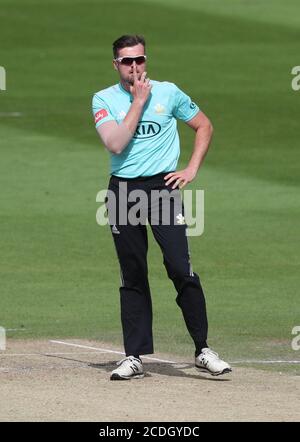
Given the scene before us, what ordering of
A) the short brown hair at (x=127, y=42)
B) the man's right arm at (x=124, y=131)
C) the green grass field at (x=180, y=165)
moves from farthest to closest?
the green grass field at (x=180, y=165)
the short brown hair at (x=127, y=42)
the man's right arm at (x=124, y=131)

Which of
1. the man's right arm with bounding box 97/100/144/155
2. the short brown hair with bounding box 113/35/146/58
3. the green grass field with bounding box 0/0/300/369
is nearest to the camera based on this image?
the man's right arm with bounding box 97/100/144/155

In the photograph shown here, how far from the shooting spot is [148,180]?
1022 cm

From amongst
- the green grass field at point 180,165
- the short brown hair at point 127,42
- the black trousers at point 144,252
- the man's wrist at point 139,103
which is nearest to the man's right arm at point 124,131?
the man's wrist at point 139,103

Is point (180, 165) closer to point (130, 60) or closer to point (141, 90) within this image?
point (130, 60)

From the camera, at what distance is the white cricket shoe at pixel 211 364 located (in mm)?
10164

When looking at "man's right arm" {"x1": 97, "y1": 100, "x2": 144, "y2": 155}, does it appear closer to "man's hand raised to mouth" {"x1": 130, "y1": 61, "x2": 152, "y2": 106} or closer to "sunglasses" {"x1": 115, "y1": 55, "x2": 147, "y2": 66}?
"man's hand raised to mouth" {"x1": 130, "y1": 61, "x2": 152, "y2": 106}

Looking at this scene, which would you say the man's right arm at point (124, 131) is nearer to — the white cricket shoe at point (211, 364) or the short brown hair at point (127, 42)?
the short brown hair at point (127, 42)

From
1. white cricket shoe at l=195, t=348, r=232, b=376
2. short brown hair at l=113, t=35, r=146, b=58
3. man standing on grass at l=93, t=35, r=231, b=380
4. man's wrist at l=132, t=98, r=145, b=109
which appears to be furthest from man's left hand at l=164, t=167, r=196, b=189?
white cricket shoe at l=195, t=348, r=232, b=376

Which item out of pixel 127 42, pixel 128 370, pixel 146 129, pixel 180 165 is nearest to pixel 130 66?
pixel 127 42

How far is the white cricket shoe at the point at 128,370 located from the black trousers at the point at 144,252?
92mm

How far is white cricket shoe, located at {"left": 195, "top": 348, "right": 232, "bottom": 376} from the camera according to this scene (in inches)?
400

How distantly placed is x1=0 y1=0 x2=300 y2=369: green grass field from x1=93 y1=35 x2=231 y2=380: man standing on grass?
149cm

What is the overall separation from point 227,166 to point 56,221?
481cm
